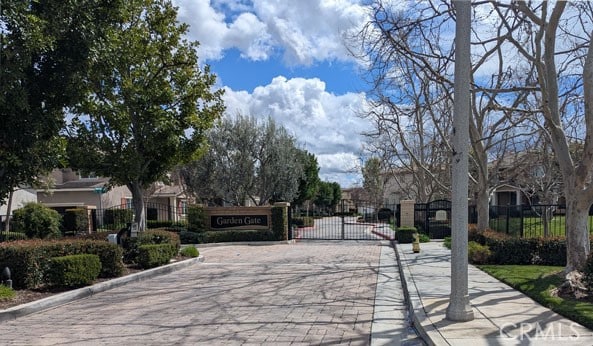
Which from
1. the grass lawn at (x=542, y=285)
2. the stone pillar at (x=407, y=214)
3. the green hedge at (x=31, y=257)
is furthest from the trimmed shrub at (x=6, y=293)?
the stone pillar at (x=407, y=214)

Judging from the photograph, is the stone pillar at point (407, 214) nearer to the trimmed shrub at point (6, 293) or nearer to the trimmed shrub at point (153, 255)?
the trimmed shrub at point (153, 255)

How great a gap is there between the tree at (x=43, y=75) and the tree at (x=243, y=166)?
70.8ft

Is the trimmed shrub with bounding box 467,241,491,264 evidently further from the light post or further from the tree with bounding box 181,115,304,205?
the light post

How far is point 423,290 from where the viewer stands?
31.7 feet

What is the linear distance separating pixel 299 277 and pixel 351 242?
477 inches

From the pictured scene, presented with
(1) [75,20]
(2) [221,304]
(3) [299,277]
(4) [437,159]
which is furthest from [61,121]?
(4) [437,159]

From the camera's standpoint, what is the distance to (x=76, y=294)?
10000mm

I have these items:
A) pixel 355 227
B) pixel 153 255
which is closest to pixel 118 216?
pixel 355 227

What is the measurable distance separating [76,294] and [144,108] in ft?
22.7

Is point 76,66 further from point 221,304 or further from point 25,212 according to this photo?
point 25,212

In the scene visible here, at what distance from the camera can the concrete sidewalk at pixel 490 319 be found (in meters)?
6.04

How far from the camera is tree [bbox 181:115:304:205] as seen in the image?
109 feet

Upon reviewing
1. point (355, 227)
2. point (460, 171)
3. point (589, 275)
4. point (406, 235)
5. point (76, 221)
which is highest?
point (460, 171)

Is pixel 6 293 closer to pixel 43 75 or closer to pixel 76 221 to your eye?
pixel 43 75
